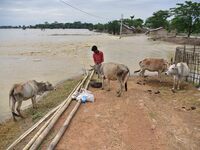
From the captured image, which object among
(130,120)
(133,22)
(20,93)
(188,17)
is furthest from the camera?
(133,22)

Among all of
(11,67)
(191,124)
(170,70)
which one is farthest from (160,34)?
(191,124)

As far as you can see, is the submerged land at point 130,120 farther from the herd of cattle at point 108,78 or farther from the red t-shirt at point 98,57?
the red t-shirt at point 98,57

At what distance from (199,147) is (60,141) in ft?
11.4

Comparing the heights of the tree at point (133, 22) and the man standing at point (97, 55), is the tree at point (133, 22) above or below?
above

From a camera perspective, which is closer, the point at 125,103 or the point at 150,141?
the point at 150,141

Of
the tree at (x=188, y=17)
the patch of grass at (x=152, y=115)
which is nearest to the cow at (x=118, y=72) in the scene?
the patch of grass at (x=152, y=115)

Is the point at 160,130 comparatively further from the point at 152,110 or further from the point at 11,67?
the point at 11,67

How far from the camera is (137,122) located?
920 cm

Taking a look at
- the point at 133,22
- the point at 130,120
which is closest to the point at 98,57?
the point at 130,120

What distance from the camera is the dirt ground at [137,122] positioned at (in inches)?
305

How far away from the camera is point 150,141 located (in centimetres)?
788

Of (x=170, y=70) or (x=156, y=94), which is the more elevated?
(x=170, y=70)

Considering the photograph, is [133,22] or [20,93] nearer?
[20,93]

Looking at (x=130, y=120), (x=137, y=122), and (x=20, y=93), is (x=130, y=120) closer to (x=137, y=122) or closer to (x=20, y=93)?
(x=137, y=122)
